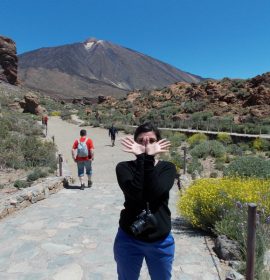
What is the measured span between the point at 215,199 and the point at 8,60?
220ft

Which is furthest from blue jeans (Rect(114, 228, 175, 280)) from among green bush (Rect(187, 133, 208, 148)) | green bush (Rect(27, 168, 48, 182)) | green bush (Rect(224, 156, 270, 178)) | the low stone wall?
green bush (Rect(187, 133, 208, 148))

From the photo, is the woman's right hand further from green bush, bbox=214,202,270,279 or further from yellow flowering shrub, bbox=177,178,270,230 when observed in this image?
yellow flowering shrub, bbox=177,178,270,230

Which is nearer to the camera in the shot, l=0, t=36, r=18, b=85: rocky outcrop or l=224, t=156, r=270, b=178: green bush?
l=224, t=156, r=270, b=178: green bush

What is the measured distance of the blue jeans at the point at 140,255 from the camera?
2.79 meters

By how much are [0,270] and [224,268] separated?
2637mm

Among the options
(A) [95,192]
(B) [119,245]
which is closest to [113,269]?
(B) [119,245]

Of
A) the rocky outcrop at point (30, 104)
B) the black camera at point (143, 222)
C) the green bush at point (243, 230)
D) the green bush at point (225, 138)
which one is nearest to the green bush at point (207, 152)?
the green bush at point (225, 138)

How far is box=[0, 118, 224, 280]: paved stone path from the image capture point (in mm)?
4574

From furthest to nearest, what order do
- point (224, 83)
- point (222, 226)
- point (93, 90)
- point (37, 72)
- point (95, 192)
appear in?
point (37, 72) < point (93, 90) < point (224, 83) < point (95, 192) < point (222, 226)

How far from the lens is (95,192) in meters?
9.38

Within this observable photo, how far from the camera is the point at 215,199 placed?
224 inches

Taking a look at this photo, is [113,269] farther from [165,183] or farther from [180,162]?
[180,162]

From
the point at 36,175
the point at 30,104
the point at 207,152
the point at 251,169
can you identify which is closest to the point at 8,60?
the point at 30,104

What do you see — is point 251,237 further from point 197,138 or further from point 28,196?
point 197,138
